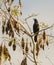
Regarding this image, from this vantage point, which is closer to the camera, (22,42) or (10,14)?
(22,42)

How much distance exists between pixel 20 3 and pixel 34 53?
4.79 ft

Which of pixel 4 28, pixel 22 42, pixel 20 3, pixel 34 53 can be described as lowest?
pixel 34 53

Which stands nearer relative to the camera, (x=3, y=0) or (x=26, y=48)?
(x=26, y=48)

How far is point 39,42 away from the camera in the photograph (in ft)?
21.2

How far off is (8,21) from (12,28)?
23 centimetres

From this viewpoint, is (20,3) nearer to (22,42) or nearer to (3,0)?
(3,0)

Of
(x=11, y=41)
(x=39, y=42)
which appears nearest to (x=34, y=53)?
(x=39, y=42)

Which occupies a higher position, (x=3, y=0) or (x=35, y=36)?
(x=3, y=0)

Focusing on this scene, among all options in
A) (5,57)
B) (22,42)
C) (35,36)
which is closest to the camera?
(5,57)

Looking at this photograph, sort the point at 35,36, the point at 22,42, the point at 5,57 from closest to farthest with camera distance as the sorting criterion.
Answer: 1. the point at 5,57
2. the point at 22,42
3. the point at 35,36

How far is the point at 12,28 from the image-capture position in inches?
238

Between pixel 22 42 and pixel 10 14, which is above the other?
pixel 10 14

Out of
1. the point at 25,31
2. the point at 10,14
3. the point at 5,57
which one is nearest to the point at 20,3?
the point at 10,14

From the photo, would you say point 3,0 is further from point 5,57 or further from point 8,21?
point 5,57
